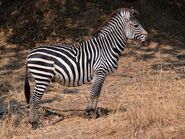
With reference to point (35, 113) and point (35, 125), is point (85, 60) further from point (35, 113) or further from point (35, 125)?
point (35, 125)

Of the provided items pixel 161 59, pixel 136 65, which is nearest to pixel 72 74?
pixel 136 65

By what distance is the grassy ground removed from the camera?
26.2 ft

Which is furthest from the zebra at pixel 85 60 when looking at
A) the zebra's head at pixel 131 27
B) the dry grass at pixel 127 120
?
the dry grass at pixel 127 120

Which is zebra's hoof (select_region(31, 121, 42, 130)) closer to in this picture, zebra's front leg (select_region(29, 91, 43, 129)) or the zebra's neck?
zebra's front leg (select_region(29, 91, 43, 129))

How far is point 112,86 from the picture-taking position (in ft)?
41.5

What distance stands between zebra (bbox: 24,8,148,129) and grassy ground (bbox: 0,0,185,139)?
0.56 m

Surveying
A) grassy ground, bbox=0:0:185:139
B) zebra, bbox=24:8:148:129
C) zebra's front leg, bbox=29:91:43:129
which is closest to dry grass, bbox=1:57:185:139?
grassy ground, bbox=0:0:185:139

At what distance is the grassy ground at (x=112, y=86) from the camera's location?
26.2ft

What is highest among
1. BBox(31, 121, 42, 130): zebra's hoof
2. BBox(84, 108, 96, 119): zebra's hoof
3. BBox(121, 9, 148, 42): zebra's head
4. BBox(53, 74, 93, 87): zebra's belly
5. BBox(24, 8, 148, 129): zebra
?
BBox(121, 9, 148, 42): zebra's head

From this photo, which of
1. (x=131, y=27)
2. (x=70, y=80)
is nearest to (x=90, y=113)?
(x=70, y=80)

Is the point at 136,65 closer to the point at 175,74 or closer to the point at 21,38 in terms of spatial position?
the point at 175,74

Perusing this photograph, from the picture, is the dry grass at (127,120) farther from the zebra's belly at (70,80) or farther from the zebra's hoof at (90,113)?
the zebra's belly at (70,80)

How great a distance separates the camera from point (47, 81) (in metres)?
9.32

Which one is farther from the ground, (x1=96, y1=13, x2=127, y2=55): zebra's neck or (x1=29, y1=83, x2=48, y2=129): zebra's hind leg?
(x1=96, y1=13, x2=127, y2=55): zebra's neck
